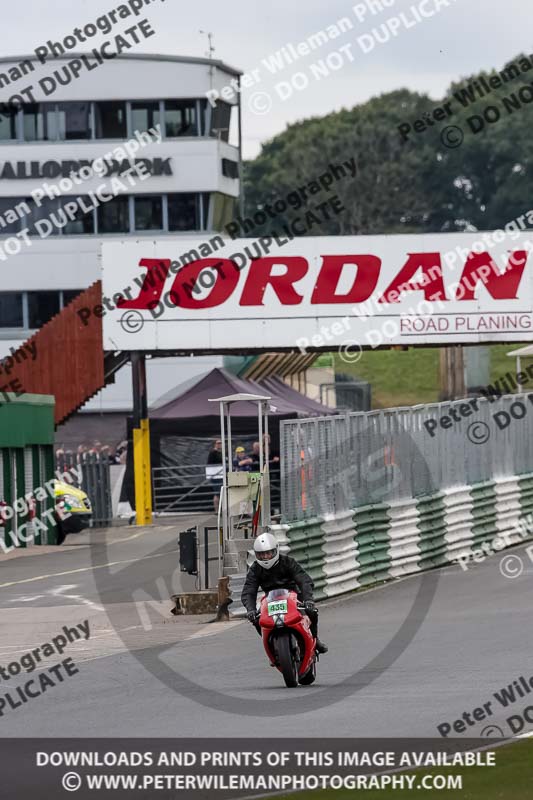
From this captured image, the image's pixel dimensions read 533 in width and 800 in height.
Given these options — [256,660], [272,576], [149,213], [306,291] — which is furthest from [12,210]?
[272,576]

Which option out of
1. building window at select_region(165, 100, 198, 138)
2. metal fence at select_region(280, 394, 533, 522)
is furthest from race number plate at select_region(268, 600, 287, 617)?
building window at select_region(165, 100, 198, 138)

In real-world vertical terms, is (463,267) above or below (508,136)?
below

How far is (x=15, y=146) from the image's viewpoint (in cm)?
6169

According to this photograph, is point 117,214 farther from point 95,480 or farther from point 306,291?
point 95,480

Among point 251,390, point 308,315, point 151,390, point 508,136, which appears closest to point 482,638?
point 308,315

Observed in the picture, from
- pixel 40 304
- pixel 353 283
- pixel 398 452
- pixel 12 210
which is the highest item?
pixel 12 210

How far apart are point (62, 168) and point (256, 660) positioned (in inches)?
1899

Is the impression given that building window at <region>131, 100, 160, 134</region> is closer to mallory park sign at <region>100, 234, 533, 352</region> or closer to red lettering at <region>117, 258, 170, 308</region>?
mallory park sign at <region>100, 234, 533, 352</region>

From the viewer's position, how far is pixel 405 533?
75.0 ft

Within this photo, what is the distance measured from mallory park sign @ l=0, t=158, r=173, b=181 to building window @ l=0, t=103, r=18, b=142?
1010mm

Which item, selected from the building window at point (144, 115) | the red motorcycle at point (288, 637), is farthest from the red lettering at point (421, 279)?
the building window at point (144, 115)

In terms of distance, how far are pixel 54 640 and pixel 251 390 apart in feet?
73.4

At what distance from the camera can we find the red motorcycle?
13.1 meters
